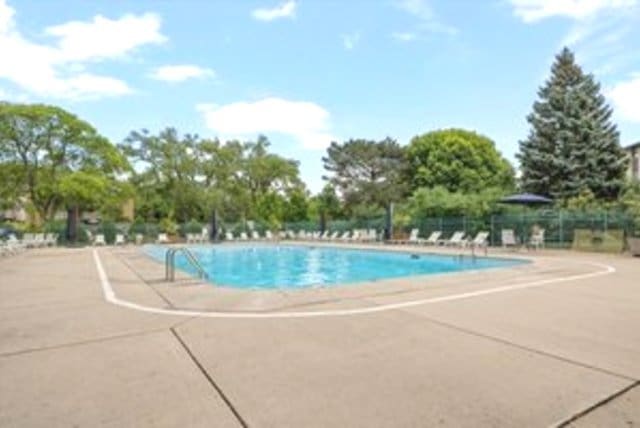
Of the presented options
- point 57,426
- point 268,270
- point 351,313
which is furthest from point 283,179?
point 57,426

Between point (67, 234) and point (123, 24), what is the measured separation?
1497 centimetres

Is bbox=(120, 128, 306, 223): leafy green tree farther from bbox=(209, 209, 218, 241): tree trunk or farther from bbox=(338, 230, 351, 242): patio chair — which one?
bbox=(338, 230, 351, 242): patio chair

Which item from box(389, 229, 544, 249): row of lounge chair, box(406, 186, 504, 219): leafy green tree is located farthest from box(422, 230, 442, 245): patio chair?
box(406, 186, 504, 219): leafy green tree

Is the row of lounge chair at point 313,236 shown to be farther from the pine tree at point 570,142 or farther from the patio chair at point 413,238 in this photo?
the pine tree at point 570,142

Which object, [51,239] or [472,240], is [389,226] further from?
[51,239]

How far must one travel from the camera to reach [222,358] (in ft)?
13.9

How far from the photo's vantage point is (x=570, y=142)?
83.9 ft

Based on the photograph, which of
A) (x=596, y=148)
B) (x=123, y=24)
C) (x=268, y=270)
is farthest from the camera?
(x=596, y=148)

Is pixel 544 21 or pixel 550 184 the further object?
pixel 550 184

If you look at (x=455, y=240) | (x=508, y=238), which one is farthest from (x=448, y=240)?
(x=508, y=238)

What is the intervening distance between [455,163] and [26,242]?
3019cm

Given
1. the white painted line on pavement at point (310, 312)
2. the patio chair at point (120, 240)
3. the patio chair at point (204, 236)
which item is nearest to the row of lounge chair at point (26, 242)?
the patio chair at point (120, 240)

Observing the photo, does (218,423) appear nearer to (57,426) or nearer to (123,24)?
(57,426)

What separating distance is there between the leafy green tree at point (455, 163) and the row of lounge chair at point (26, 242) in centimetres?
2700
